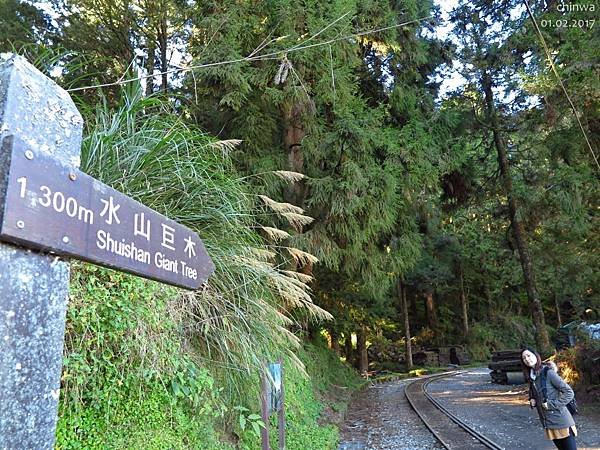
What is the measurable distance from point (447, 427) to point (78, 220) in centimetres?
920

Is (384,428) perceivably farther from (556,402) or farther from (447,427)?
(556,402)

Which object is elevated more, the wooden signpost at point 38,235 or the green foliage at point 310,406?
the wooden signpost at point 38,235

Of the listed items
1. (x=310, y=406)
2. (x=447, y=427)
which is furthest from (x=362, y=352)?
(x=310, y=406)

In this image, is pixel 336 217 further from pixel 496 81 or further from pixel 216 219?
pixel 496 81

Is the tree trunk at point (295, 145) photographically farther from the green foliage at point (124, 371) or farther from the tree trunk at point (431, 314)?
the tree trunk at point (431, 314)

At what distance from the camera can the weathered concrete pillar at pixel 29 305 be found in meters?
0.95

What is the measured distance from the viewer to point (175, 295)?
327cm

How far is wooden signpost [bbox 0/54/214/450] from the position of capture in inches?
37.2

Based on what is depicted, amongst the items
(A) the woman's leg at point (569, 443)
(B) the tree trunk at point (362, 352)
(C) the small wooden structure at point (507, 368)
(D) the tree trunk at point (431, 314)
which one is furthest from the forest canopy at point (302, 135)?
(D) the tree trunk at point (431, 314)

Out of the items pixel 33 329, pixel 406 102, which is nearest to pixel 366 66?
pixel 406 102

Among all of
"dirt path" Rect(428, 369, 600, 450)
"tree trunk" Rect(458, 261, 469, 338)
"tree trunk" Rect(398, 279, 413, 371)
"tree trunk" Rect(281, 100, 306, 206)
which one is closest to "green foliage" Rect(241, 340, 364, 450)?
"dirt path" Rect(428, 369, 600, 450)

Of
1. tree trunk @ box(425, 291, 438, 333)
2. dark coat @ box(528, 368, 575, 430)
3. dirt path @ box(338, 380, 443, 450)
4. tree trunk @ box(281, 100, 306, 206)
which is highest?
tree trunk @ box(281, 100, 306, 206)

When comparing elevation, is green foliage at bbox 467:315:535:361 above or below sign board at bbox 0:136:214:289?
below

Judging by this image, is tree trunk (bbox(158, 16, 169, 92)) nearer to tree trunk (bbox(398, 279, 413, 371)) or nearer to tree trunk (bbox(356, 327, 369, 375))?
tree trunk (bbox(356, 327, 369, 375))
